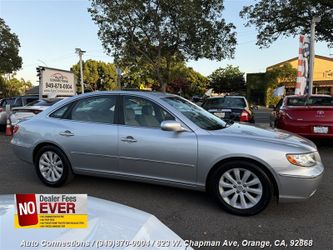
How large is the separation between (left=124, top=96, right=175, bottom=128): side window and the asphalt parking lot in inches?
41.2

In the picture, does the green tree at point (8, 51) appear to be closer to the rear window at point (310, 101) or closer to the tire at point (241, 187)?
the rear window at point (310, 101)

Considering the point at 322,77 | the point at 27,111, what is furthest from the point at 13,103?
the point at 322,77

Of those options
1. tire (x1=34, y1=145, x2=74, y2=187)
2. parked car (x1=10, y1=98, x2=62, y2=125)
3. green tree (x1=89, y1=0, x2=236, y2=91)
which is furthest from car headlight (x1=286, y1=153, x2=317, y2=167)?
green tree (x1=89, y1=0, x2=236, y2=91)

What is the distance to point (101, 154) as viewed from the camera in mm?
4836

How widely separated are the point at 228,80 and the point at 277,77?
14.4m

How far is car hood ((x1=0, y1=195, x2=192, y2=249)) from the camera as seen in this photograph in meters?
1.71

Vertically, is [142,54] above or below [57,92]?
above

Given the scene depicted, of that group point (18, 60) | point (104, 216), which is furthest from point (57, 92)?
point (18, 60)

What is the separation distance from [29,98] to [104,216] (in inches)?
562

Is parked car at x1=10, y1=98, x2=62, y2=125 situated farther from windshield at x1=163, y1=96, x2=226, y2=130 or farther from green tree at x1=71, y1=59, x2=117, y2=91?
green tree at x1=71, y1=59, x2=117, y2=91

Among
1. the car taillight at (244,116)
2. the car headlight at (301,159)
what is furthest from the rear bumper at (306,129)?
the car headlight at (301,159)

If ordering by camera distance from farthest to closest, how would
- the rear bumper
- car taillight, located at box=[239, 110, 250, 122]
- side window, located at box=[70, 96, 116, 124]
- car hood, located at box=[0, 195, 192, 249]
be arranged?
car taillight, located at box=[239, 110, 250, 122], the rear bumper, side window, located at box=[70, 96, 116, 124], car hood, located at box=[0, 195, 192, 249]

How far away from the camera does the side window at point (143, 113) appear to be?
461cm

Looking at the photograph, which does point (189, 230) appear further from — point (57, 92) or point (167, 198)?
point (57, 92)
